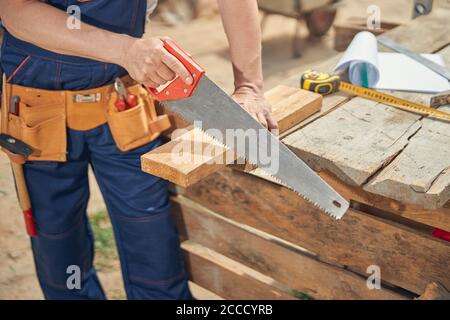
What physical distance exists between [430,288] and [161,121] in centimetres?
148

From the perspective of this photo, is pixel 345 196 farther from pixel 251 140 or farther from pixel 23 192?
pixel 23 192

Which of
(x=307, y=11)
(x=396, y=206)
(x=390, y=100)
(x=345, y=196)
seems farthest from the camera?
(x=307, y=11)

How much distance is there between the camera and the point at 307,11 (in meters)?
8.69

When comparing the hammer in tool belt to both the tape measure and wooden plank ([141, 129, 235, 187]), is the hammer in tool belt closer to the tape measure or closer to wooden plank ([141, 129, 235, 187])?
wooden plank ([141, 129, 235, 187])

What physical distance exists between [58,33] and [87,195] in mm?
1136

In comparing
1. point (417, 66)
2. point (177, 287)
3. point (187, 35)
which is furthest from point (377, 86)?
point (187, 35)

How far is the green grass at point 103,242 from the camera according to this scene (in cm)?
466

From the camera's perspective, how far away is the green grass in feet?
15.3

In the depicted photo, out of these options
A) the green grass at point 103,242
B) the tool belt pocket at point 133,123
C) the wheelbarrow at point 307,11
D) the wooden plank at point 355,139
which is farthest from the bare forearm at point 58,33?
the wheelbarrow at point 307,11

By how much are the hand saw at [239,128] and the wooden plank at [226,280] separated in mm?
1142

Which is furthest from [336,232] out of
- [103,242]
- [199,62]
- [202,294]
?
[199,62]

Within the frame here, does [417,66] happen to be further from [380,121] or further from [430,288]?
[430,288]

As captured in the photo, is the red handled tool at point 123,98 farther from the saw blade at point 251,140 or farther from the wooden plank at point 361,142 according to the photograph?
the wooden plank at point 361,142
